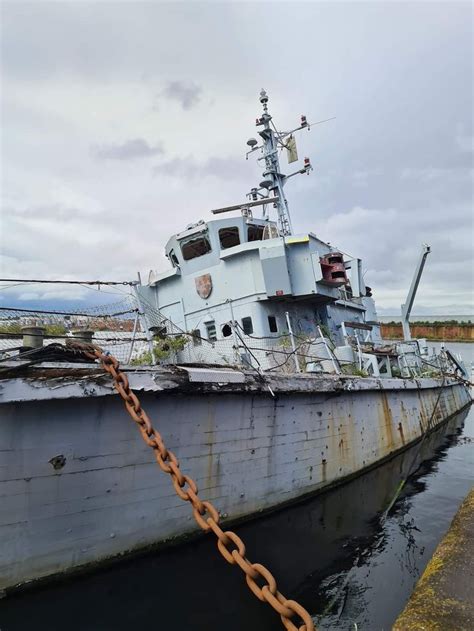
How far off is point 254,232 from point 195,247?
1710 millimetres

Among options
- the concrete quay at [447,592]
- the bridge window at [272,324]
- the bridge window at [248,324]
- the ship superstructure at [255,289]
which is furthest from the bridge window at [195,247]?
the concrete quay at [447,592]

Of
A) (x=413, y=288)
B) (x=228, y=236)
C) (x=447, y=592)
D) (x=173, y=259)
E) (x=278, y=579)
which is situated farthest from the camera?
(x=413, y=288)

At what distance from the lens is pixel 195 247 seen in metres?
11.9

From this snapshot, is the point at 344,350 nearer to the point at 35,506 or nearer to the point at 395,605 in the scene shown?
the point at 395,605

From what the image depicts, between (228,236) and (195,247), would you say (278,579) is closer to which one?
(228,236)

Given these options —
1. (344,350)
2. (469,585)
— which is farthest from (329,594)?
(344,350)

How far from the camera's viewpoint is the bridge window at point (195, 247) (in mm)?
11484

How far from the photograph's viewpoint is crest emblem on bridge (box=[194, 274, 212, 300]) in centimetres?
1088

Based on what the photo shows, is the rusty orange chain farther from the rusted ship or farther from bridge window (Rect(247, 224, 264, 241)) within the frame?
bridge window (Rect(247, 224, 264, 241))

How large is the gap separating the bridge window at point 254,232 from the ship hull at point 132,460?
5.72m

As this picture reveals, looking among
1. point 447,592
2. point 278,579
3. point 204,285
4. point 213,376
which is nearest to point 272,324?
point 204,285

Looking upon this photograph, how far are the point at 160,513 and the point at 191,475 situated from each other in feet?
1.77

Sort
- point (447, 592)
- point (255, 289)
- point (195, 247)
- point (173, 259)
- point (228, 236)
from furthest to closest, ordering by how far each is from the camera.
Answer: point (173, 259)
point (195, 247)
point (228, 236)
point (255, 289)
point (447, 592)

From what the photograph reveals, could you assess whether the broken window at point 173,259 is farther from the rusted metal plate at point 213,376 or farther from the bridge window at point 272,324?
the rusted metal plate at point 213,376
